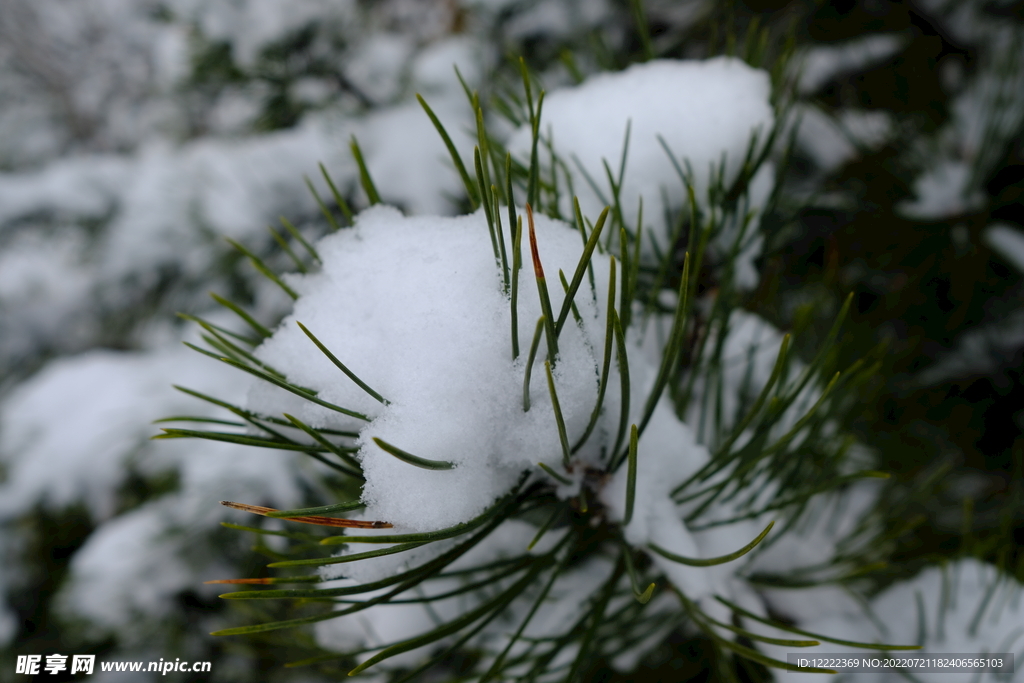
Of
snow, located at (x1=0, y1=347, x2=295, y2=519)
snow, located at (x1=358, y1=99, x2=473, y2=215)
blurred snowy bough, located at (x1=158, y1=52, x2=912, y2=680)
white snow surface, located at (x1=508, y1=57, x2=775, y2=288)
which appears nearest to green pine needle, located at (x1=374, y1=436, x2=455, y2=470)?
blurred snowy bough, located at (x1=158, y1=52, x2=912, y2=680)

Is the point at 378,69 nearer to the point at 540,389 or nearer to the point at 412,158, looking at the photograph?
the point at 412,158

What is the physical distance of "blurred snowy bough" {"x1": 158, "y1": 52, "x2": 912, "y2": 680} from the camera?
25 centimetres

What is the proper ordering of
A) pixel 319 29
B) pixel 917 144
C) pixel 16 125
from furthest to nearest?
pixel 16 125 < pixel 319 29 < pixel 917 144

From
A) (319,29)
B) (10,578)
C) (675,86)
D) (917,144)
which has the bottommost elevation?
(675,86)

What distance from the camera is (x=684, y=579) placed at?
34cm

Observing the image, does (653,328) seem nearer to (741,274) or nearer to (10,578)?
(741,274)

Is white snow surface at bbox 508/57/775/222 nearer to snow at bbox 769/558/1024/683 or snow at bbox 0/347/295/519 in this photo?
snow at bbox 769/558/1024/683

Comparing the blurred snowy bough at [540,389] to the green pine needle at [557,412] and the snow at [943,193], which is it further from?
the snow at [943,193]

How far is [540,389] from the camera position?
0.88ft

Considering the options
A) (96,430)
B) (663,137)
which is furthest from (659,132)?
(96,430)

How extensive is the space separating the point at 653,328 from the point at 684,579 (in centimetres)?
21

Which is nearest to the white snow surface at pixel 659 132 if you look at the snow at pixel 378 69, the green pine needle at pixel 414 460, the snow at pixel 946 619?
the green pine needle at pixel 414 460

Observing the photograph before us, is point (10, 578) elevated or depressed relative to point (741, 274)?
elevated

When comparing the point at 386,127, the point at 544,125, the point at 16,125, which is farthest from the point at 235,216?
the point at 16,125
